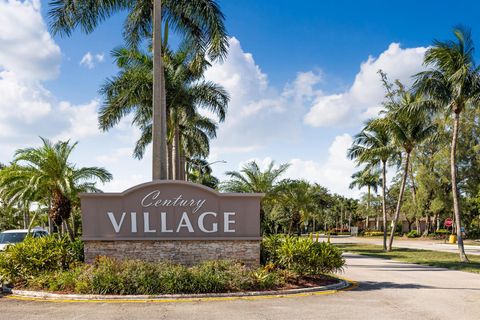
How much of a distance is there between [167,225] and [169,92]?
1106 centimetres

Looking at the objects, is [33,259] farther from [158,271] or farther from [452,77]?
[452,77]

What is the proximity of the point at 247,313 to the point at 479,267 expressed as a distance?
547 inches

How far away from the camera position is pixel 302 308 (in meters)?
9.72

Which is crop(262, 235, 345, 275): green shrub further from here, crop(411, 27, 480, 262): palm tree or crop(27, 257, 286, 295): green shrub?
crop(411, 27, 480, 262): palm tree

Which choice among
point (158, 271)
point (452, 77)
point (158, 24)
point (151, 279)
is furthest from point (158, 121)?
point (452, 77)

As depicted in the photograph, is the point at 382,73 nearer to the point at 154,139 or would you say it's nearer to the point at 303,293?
the point at 154,139

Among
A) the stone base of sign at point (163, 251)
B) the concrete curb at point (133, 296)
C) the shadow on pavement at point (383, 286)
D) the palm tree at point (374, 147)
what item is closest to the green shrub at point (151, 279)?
the concrete curb at point (133, 296)

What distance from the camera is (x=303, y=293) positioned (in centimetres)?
1148

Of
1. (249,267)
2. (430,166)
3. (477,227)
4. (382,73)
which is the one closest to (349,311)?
(249,267)

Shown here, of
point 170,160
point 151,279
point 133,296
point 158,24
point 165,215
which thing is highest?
point 158,24

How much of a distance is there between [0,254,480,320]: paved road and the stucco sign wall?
3.25 meters

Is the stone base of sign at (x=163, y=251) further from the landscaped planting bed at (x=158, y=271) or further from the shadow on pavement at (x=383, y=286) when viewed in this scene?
the shadow on pavement at (x=383, y=286)

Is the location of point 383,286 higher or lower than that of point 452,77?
lower

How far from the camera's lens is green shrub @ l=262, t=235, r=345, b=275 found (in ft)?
41.6
